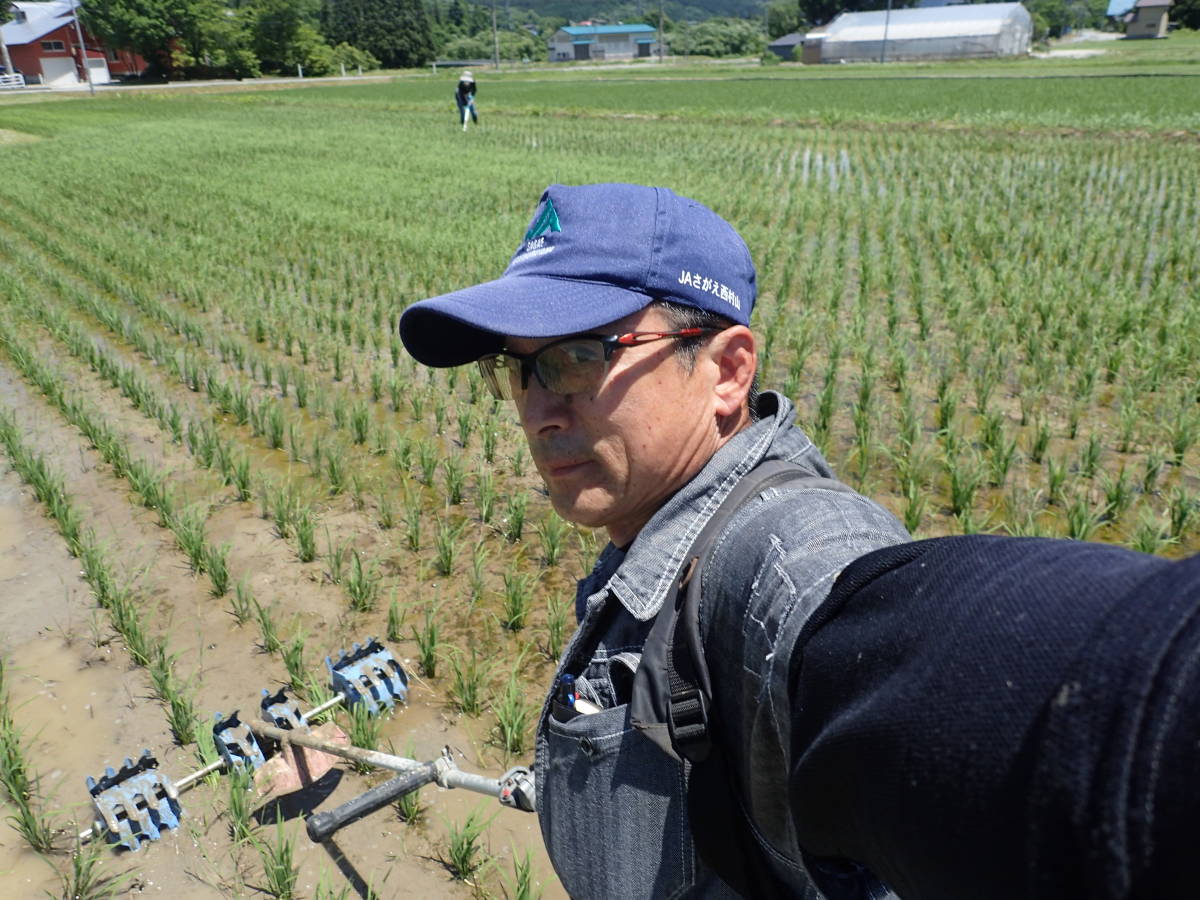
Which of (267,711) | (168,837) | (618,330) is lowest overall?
(168,837)

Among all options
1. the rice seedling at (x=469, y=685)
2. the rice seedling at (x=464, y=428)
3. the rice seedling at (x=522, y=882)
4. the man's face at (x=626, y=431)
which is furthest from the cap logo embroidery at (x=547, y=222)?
the rice seedling at (x=464, y=428)

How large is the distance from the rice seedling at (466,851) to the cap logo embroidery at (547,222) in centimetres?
146

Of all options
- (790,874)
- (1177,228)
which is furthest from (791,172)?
(790,874)

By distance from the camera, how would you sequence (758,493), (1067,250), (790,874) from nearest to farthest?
(790,874) < (758,493) < (1067,250)

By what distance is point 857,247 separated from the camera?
316 inches

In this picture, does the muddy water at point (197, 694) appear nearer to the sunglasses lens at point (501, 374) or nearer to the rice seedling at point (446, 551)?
the rice seedling at point (446, 551)

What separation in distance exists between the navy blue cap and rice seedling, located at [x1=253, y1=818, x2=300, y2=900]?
58.2 inches

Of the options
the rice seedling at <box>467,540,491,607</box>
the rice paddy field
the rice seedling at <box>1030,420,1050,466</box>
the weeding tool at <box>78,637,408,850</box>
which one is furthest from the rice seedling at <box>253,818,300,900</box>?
the rice seedling at <box>1030,420,1050,466</box>

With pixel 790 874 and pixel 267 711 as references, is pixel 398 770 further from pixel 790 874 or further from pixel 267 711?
pixel 790 874

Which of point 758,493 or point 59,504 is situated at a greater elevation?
point 758,493

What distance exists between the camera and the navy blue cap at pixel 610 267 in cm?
115

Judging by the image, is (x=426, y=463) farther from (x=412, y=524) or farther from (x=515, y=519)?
(x=515, y=519)

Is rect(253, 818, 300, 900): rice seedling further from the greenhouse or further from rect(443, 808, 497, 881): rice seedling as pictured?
the greenhouse

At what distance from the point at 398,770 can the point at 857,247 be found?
283 inches
